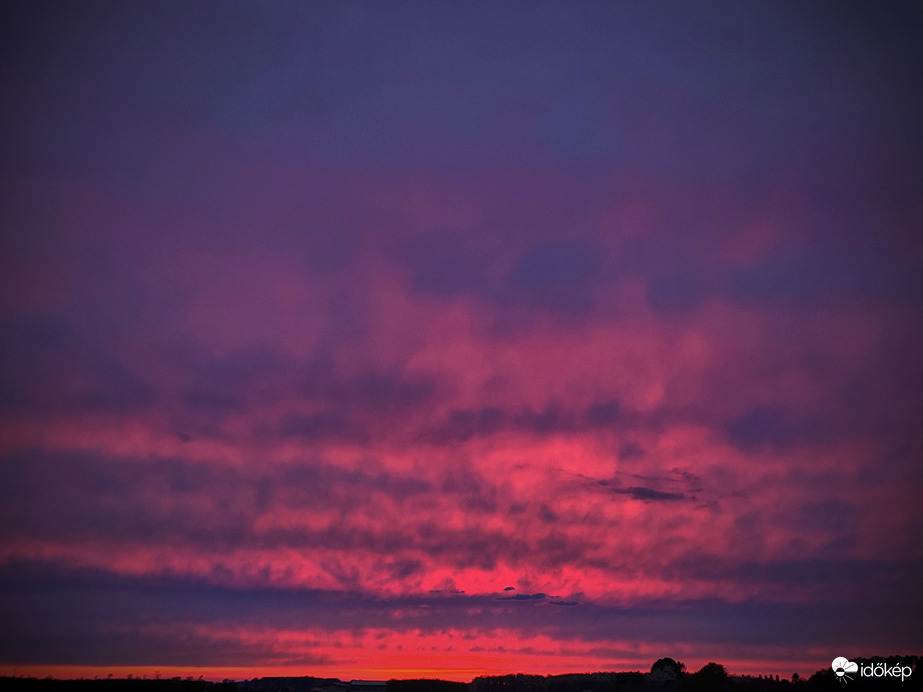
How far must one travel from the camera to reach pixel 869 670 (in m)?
71.0

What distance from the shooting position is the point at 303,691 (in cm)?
12450

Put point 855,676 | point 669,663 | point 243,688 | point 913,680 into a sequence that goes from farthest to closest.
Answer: point 243,688, point 669,663, point 855,676, point 913,680

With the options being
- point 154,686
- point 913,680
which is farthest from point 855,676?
point 154,686

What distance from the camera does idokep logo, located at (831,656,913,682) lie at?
67.7 meters

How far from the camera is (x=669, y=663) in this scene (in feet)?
327

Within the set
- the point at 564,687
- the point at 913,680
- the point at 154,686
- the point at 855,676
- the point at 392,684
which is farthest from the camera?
the point at 392,684

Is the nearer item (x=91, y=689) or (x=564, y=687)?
(x=91, y=689)

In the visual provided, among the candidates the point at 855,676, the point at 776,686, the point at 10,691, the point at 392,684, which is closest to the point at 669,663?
the point at 776,686

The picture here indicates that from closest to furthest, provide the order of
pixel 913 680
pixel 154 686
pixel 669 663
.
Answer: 1. pixel 913 680
2. pixel 154 686
3. pixel 669 663

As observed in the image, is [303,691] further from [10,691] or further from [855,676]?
[855,676]

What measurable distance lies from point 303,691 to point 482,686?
24.8 m

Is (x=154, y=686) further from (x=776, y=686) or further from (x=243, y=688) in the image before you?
(x=776, y=686)

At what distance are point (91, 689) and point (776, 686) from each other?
191 ft

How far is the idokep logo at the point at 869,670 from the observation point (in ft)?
222
